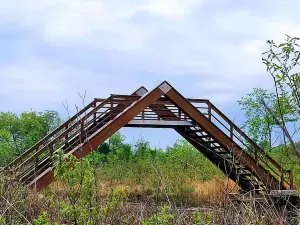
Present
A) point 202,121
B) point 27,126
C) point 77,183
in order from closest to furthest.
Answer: point 77,183 → point 202,121 → point 27,126

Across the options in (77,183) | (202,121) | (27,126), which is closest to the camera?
(77,183)

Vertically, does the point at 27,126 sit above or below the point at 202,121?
above

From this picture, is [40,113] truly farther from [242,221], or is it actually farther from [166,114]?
[242,221]

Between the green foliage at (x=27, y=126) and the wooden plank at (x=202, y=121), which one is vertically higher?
the green foliage at (x=27, y=126)

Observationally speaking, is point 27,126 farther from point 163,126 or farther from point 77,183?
point 77,183

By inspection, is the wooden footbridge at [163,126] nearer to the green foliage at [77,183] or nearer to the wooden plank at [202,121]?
the wooden plank at [202,121]

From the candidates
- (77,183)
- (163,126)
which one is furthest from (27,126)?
(77,183)

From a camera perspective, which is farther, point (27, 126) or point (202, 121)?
point (27, 126)

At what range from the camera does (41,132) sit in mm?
39969

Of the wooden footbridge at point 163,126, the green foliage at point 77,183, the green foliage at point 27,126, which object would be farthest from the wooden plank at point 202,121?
the green foliage at point 27,126

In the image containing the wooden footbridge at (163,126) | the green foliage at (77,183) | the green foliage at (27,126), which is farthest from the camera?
the green foliage at (27,126)

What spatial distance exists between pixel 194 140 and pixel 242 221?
41.1 feet

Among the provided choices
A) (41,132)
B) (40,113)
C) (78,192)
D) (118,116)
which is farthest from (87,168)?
(40,113)

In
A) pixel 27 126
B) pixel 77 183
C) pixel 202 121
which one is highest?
pixel 27 126
